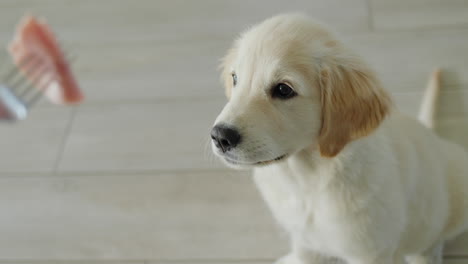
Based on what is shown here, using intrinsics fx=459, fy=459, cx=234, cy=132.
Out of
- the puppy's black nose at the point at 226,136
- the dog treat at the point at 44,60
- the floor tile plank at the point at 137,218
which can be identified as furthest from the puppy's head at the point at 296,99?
the dog treat at the point at 44,60

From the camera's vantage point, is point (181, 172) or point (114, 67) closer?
point (181, 172)

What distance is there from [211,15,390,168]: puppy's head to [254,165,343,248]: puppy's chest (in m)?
0.12

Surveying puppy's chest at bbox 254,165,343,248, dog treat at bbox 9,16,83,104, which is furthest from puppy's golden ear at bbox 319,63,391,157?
dog treat at bbox 9,16,83,104

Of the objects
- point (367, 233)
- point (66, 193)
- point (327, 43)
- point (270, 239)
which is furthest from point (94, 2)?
point (367, 233)

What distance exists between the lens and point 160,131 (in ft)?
5.67

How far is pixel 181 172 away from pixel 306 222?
654 millimetres

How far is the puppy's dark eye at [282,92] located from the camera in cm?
88

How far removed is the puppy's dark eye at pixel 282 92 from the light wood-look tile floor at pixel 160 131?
2.06 feet

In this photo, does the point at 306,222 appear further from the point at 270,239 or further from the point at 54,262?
the point at 54,262

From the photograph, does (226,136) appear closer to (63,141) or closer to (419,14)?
(63,141)

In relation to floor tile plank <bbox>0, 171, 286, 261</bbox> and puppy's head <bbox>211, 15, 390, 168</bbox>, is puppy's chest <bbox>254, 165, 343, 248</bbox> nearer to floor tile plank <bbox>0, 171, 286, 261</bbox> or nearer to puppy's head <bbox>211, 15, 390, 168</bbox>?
puppy's head <bbox>211, 15, 390, 168</bbox>

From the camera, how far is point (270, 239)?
1.39m

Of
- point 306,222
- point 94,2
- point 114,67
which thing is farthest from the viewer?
point 94,2

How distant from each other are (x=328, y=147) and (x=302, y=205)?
188 mm
